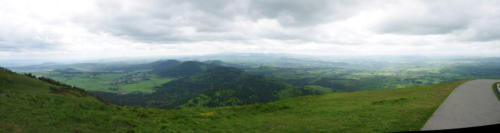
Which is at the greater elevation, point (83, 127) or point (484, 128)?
point (484, 128)

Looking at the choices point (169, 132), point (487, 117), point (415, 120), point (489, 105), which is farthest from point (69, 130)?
point (489, 105)

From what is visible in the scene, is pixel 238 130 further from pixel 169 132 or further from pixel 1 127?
pixel 1 127

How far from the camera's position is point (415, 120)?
18203 mm

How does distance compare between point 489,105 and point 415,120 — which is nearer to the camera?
point 415,120

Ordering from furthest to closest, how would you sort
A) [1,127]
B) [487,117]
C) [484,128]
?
[487,117] < [1,127] < [484,128]

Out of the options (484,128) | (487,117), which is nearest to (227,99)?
(487,117)

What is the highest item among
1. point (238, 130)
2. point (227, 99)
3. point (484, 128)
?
point (484, 128)

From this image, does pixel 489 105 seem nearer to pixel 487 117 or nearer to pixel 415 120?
pixel 487 117

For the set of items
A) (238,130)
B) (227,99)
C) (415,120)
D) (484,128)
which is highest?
(484,128)

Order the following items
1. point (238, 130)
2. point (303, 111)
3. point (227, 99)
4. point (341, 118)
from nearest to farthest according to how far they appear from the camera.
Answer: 1. point (238, 130)
2. point (341, 118)
3. point (303, 111)
4. point (227, 99)

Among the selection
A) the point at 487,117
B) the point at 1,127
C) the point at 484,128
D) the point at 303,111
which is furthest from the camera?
the point at 303,111

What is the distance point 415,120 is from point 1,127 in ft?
110

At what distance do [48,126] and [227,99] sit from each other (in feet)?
535

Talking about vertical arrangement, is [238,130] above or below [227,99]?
above
